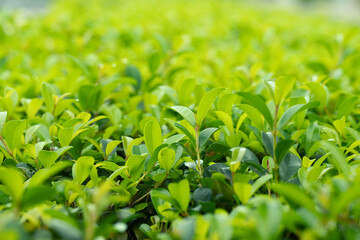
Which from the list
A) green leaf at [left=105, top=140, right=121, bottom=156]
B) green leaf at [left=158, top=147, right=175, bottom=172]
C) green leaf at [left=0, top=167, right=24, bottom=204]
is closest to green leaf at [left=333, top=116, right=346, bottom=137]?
green leaf at [left=158, top=147, right=175, bottom=172]

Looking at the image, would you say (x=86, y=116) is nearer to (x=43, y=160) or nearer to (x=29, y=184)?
(x=43, y=160)

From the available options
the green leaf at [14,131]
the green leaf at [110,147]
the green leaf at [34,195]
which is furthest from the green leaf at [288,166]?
the green leaf at [14,131]

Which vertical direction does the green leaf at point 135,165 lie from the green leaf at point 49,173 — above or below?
below

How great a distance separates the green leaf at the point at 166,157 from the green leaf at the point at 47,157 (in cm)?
33

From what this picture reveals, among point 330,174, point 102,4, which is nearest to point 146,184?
point 330,174

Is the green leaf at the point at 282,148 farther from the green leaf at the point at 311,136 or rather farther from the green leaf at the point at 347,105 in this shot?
the green leaf at the point at 347,105

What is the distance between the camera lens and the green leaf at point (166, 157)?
114cm

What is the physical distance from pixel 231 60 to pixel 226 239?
196cm

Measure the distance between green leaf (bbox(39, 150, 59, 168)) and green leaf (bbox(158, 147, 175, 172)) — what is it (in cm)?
33

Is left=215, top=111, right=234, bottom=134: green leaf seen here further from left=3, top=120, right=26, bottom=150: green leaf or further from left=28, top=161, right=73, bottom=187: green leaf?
left=3, top=120, right=26, bottom=150: green leaf

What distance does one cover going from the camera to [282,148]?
1.08 metres

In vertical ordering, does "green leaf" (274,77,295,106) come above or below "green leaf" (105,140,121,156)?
above

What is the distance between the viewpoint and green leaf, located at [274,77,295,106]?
1.08 metres

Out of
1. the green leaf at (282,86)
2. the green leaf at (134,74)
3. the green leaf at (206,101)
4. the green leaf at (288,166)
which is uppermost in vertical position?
the green leaf at (282,86)
